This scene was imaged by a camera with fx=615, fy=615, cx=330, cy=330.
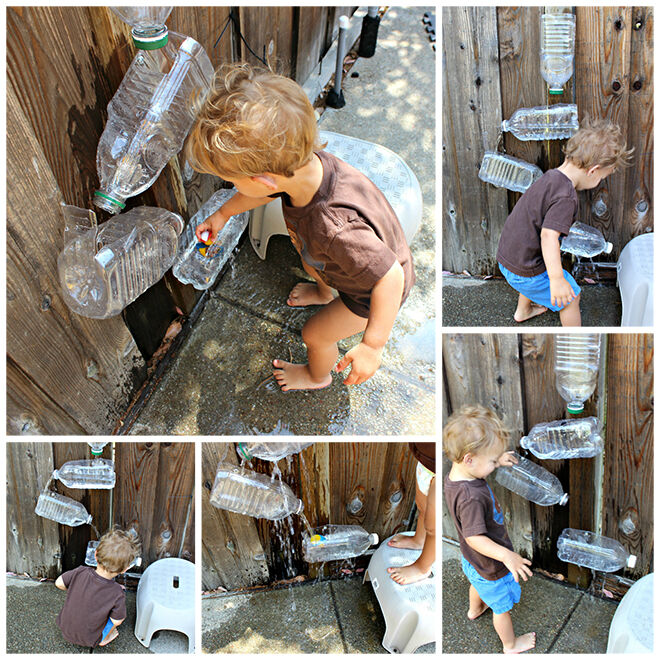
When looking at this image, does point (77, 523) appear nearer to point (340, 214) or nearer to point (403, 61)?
point (340, 214)

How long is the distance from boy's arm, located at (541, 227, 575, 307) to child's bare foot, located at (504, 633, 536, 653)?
1278mm

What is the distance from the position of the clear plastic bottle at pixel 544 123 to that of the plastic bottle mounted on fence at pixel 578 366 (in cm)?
77

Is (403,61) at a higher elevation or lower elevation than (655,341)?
higher

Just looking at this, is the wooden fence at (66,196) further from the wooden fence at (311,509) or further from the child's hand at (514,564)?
the child's hand at (514,564)

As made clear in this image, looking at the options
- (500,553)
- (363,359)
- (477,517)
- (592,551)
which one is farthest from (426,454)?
(592,551)

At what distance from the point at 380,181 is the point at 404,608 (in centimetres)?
162

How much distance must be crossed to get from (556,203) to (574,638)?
1.63 metres

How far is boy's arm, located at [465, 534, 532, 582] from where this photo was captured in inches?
82.0

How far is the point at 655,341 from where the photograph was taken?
2.05 metres

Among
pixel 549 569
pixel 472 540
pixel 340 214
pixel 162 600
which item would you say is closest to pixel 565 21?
pixel 340 214

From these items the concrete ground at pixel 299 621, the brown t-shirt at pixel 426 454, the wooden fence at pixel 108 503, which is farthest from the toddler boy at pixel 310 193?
the concrete ground at pixel 299 621

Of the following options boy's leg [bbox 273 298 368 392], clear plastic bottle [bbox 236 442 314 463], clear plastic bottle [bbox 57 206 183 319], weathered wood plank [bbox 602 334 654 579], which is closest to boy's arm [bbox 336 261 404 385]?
boy's leg [bbox 273 298 368 392]

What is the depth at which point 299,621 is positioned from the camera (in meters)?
2.42

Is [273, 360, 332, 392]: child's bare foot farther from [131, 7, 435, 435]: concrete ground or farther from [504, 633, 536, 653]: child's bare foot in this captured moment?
[504, 633, 536, 653]: child's bare foot
